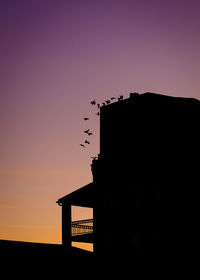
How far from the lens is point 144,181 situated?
1134 inches

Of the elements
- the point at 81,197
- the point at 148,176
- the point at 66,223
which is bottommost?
the point at 66,223

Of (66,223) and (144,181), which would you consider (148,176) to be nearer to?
(144,181)

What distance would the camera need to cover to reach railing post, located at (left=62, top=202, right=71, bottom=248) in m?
34.0

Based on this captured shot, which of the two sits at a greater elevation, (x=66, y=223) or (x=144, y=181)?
(x=144, y=181)

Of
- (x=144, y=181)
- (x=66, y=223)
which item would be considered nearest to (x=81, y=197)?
(x=66, y=223)

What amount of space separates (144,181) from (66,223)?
319 inches

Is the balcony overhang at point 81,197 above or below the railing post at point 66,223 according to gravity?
above

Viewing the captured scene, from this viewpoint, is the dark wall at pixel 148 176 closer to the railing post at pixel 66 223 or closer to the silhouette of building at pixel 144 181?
the silhouette of building at pixel 144 181

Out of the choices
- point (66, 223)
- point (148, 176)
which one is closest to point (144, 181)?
point (148, 176)

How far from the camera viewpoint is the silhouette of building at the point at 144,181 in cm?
2764

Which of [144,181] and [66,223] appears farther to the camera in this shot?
[66,223]

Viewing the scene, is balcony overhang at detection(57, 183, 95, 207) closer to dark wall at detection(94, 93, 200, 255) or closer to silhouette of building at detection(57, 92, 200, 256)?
silhouette of building at detection(57, 92, 200, 256)

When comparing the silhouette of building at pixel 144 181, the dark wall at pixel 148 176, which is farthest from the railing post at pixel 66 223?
the dark wall at pixel 148 176

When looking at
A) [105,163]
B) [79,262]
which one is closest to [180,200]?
[105,163]
